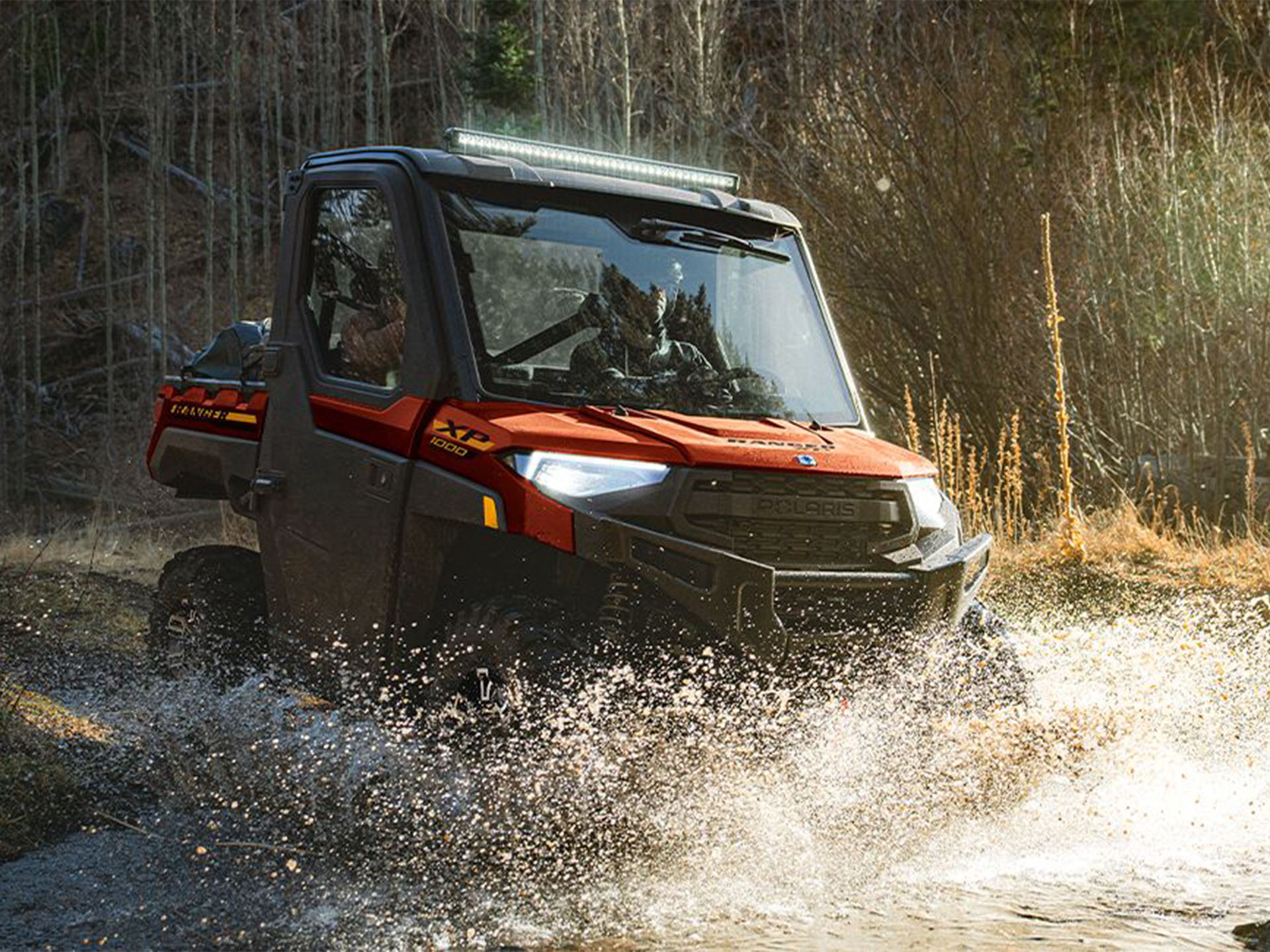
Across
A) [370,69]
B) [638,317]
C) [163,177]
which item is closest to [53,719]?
[638,317]

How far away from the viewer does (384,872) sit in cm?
496

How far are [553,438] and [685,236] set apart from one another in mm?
1211

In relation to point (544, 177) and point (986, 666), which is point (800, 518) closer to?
point (986, 666)

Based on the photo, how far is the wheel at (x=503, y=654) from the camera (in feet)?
15.3

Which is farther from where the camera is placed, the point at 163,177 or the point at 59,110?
the point at 59,110

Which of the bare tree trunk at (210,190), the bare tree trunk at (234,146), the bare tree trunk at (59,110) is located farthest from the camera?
the bare tree trunk at (59,110)

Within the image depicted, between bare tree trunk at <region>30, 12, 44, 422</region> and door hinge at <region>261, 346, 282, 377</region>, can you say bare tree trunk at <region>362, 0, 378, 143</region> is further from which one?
door hinge at <region>261, 346, 282, 377</region>

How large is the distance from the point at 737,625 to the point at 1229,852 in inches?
73.1

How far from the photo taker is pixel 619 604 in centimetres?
480

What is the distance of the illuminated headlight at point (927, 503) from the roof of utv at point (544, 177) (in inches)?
47.1

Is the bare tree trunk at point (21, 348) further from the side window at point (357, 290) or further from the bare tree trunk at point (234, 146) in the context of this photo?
the side window at point (357, 290)

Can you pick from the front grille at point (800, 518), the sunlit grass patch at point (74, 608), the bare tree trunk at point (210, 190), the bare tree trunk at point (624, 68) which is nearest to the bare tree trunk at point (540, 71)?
the bare tree trunk at point (624, 68)

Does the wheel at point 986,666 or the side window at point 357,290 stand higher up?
the side window at point 357,290

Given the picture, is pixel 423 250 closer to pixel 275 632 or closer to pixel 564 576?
pixel 564 576
